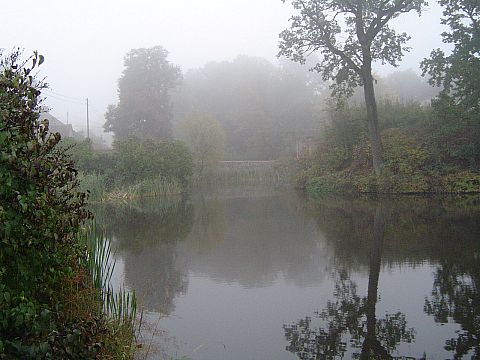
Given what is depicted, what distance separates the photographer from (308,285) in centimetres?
590

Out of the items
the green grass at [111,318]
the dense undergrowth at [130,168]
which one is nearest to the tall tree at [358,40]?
the dense undergrowth at [130,168]

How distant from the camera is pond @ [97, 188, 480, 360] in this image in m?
4.01

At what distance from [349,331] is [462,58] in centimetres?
A: 1616

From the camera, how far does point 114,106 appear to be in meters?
Answer: 45.8

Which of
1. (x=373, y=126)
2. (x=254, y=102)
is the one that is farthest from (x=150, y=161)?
(x=254, y=102)

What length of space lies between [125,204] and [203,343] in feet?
44.7

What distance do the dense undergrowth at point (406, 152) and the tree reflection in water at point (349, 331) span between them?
43.9ft

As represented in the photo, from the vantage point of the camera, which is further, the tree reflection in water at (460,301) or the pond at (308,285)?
the pond at (308,285)

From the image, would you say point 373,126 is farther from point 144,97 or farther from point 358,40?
point 144,97

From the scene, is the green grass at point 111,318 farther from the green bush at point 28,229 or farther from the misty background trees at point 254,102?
the misty background trees at point 254,102

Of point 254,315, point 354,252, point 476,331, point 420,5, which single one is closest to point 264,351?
point 254,315

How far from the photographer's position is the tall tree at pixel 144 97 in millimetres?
44188

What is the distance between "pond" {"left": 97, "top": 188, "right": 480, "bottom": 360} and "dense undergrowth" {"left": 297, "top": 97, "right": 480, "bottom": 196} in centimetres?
607

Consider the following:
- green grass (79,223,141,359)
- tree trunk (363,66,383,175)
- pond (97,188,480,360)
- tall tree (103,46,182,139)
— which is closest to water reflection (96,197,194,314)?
pond (97,188,480,360)
